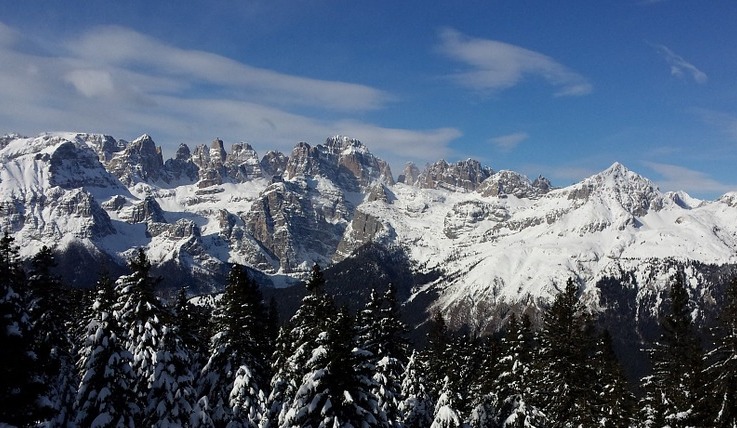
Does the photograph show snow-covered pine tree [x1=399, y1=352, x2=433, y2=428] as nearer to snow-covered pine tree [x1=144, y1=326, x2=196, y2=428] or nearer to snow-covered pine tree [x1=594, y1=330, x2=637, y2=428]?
snow-covered pine tree [x1=594, y1=330, x2=637, y2=428]

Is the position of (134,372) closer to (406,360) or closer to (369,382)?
(369,382)

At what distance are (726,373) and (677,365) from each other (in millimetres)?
10980

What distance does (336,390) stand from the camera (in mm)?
27000

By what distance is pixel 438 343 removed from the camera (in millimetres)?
57375

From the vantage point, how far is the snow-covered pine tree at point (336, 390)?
26.5m

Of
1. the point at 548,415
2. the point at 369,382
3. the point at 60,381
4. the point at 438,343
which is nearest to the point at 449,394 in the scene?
the point at 548,415

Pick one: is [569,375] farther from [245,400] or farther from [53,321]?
[53,321]

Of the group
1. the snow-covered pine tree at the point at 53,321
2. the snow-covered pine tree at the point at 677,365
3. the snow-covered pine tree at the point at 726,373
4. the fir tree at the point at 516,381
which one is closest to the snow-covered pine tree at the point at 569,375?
the fir tree at the point at 516,381

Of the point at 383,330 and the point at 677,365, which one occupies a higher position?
the point at 383,330

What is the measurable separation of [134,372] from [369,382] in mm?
11951

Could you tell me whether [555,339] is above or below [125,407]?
above

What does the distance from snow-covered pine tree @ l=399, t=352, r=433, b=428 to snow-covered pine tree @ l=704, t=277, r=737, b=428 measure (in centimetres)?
1805

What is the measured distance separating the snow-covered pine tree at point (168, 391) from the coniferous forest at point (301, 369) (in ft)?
0.22

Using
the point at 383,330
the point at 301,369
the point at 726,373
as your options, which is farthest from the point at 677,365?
the point at 301,369
